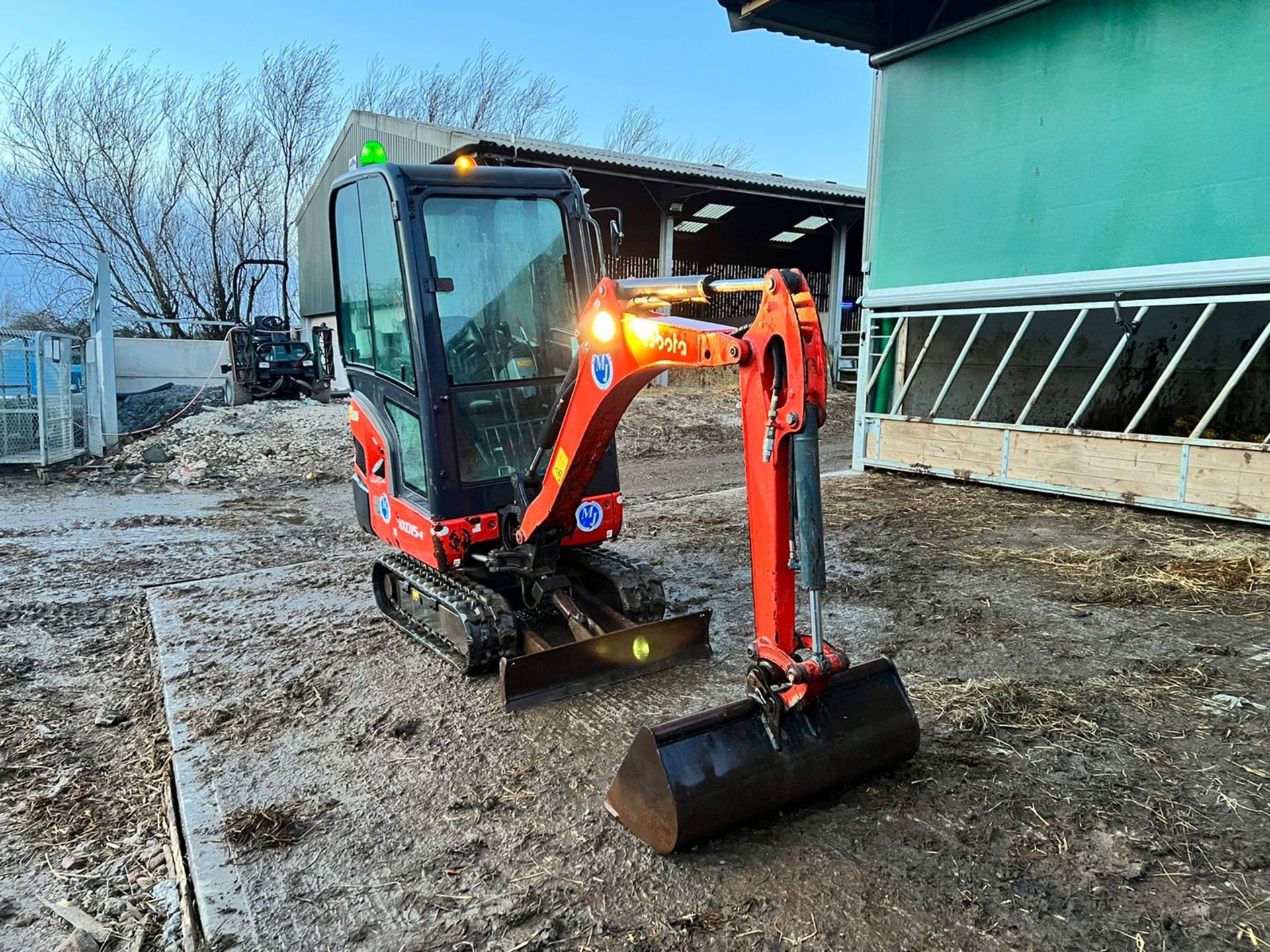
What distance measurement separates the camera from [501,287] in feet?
14.0

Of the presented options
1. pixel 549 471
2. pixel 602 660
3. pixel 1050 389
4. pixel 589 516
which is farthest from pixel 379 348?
pixel 1050 389

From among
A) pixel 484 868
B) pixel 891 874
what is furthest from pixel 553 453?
pixel 891 874

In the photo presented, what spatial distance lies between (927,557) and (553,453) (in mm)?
3567

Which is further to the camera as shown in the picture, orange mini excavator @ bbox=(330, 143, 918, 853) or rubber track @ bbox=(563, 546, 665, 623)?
rubber track @ bbox=(563, 546, 665, 623)

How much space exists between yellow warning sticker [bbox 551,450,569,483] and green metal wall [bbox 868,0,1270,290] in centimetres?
659

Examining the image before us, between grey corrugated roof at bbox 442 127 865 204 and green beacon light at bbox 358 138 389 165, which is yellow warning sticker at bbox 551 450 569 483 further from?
grey corrugated roof at bbox 442 127 865 204

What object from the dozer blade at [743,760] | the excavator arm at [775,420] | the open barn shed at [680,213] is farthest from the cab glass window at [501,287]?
the open barn shed at [680,213]

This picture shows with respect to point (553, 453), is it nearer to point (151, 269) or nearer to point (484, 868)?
point (484, 868)

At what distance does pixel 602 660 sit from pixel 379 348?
207 centimetres

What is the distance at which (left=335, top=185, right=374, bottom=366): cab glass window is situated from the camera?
4.60 meters

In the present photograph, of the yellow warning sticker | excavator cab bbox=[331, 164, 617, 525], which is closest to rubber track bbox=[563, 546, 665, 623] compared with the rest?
excavator cab bbox=[331, 164, 617, 525]

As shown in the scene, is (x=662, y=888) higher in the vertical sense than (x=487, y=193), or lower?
lower

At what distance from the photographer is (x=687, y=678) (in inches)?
159

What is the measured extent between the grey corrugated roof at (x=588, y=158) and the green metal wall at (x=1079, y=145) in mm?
5715
